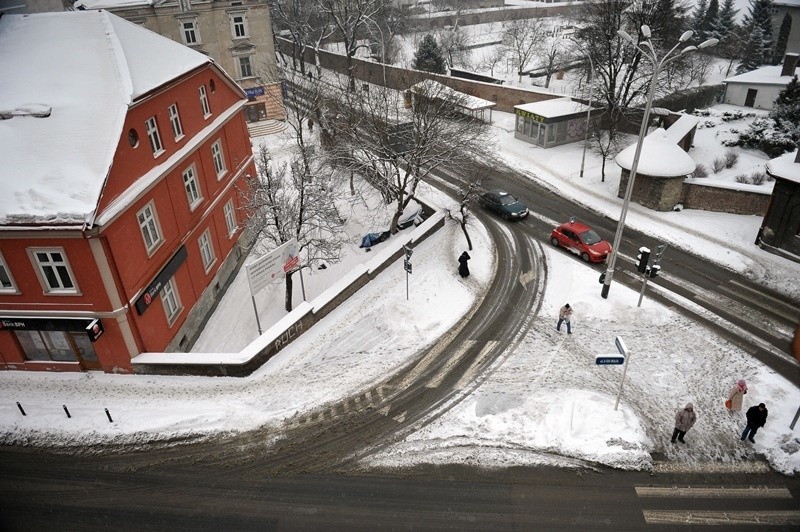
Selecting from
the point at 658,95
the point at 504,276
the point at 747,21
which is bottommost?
the point at 504,276

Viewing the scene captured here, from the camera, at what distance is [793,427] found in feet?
48.6

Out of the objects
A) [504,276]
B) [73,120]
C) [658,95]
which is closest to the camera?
[73,120]

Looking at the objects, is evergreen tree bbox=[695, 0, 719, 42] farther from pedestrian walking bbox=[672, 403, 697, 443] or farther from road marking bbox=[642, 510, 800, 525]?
road marking bbox=[642, 510, 800, 525]

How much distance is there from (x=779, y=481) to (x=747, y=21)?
223 feet

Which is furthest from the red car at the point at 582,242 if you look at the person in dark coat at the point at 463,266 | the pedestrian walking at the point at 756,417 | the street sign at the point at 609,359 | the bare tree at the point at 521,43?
the bare tree at the point at 521,43

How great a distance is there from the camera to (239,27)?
43.1 m

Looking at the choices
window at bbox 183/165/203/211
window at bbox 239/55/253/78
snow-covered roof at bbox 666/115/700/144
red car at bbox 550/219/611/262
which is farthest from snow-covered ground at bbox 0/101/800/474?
window at bbox 239/55/253/78

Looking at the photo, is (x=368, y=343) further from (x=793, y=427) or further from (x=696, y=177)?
(x=696, y=177)

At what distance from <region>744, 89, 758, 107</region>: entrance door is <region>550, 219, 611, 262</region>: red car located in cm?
3177

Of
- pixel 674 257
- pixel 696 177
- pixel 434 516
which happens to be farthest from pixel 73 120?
pixel 696 177

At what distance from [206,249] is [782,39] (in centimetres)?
6642

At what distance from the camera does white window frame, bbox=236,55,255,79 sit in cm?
4425

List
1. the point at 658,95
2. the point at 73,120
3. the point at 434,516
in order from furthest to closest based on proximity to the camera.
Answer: the point at 658,95
the point at 73,120
the point at 434,516

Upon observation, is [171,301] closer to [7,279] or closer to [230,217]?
[7,279]
